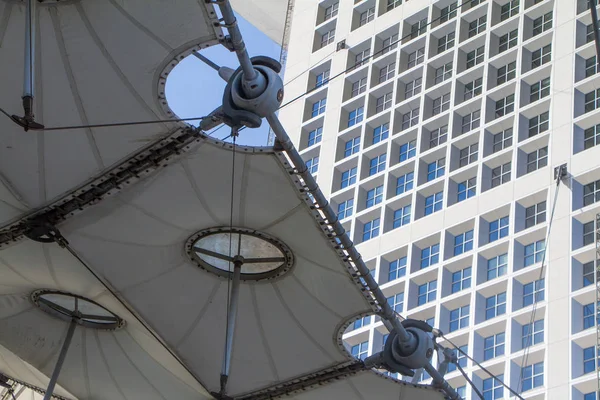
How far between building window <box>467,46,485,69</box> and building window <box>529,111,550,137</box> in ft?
15.9

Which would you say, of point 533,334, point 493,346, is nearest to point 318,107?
point 493,346

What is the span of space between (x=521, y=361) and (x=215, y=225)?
20333 mm

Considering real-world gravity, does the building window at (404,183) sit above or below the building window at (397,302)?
above

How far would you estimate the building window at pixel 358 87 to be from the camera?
54.0 m

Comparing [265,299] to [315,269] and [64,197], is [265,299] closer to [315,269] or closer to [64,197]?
[315,269]

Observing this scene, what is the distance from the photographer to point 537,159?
1757 inches

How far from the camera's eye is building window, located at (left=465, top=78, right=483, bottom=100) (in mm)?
48594

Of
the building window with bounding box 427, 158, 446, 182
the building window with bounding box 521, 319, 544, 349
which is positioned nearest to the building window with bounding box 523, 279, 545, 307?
the building window with bounding box 521, 319, 544, 349

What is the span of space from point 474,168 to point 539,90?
13.8 ft

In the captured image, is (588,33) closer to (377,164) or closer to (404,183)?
(404,183)

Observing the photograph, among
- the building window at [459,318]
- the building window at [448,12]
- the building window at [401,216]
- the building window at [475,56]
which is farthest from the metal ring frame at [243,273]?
the building window at [448,12]

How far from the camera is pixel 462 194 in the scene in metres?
46.1

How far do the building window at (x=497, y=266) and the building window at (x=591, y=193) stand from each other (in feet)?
11.9

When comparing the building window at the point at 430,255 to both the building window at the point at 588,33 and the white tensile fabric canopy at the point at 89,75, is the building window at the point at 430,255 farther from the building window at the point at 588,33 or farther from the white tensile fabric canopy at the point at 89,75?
the white tensile fabric canopy at the point at 89,75
